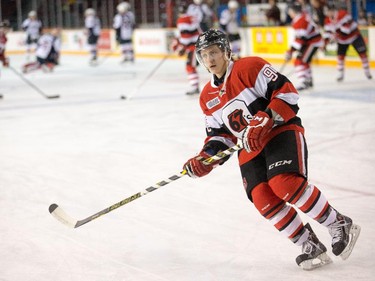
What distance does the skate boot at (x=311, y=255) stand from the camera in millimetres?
2582

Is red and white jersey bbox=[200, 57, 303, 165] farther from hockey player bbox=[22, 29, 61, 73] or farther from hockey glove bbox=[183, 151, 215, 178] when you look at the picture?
hockey player bbox=[22, 29, 61, 73]

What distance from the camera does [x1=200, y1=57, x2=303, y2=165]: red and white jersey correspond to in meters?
2.52

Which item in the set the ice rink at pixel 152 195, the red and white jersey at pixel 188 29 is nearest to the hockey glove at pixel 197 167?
the ice rink at pixel 152 195

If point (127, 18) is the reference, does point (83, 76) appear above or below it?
below

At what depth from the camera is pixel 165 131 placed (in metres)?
6.23

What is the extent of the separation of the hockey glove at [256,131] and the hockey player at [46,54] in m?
11.3

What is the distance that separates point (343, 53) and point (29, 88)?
484 centimetres

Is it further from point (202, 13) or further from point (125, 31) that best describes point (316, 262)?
point (125, 31)

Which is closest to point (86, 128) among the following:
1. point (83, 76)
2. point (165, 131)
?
point (165, 131)

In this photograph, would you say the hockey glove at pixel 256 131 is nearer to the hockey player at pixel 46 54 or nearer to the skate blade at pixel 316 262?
the skate blade at pixel 316 262

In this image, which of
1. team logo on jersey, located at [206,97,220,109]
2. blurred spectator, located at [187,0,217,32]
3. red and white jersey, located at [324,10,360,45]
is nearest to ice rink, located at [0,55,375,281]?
team logo on jersey, located at [206,97,220,109]

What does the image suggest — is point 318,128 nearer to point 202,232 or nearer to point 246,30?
point 202,232

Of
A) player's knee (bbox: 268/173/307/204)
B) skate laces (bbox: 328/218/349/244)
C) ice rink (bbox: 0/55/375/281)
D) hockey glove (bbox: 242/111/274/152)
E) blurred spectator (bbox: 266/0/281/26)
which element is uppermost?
blurred spectator (bbox: 266/0/281/26)

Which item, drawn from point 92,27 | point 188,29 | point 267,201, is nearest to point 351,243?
point 267,201
